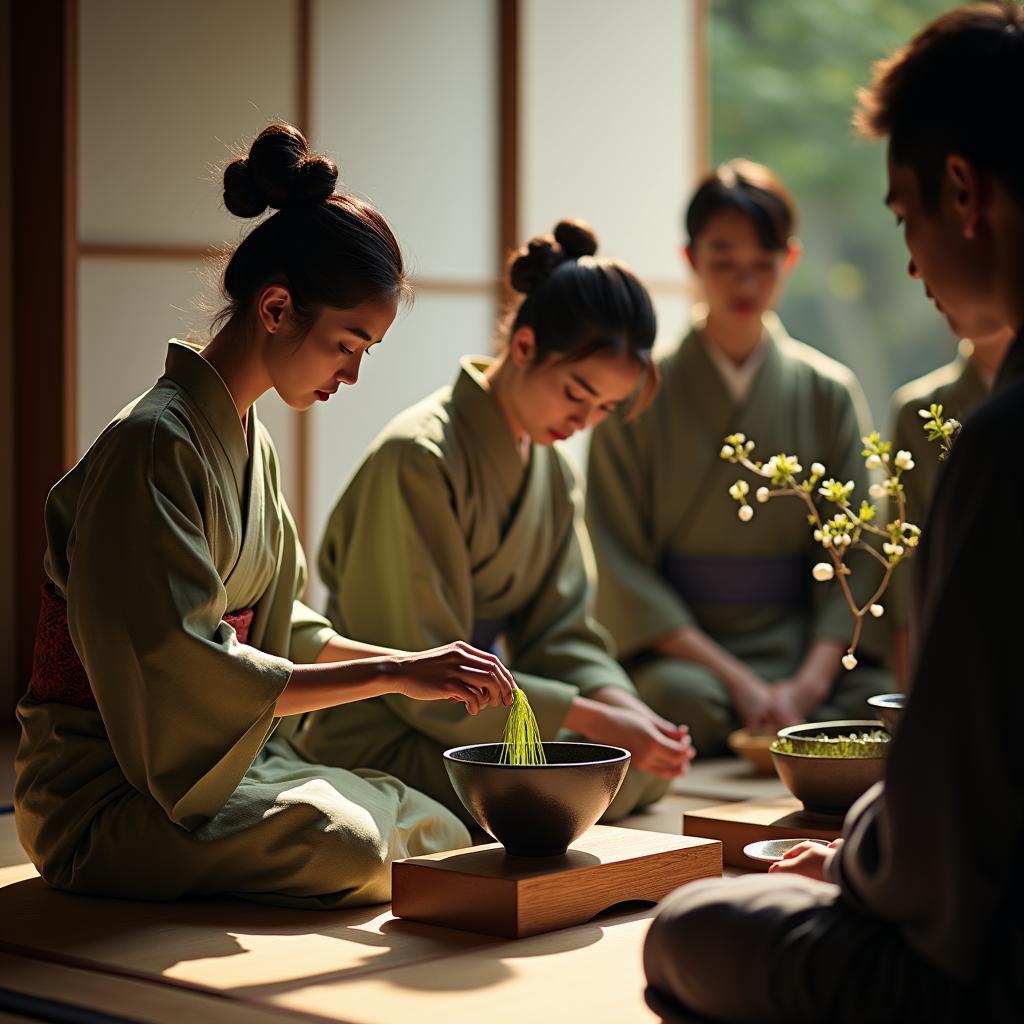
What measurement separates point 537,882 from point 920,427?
2.89 metres

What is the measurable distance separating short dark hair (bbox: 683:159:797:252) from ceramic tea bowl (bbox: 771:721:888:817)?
2.17 meters

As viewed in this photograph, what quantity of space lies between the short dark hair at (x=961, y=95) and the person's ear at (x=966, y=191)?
0.04 ft

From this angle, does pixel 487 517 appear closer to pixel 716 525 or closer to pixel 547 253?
pixel 547 253

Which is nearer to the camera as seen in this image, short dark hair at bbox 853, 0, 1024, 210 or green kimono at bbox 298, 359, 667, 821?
short dark hair at bbox 853, 0, 1024, 210

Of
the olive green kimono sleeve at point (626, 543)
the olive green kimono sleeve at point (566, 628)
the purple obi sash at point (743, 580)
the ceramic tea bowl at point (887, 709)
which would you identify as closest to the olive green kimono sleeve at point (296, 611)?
the olive green kimono sleeve at point (566, 628)

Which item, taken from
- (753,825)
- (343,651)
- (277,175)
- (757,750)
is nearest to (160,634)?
(343,651)

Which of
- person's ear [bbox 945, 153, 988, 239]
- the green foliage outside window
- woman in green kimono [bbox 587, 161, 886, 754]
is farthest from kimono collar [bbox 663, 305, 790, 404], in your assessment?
the green foliage outside window

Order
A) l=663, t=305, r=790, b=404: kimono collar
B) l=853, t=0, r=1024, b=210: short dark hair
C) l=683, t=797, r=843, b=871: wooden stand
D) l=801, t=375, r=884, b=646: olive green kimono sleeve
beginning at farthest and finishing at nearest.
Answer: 1. l=663, t=305, r=790, b=404: kimono collar
2. l=801, t=375, r=884, b=646: olive green kimono sleeve
3. l=683, t=797, r=843, b=871: wooden stand
4. l=853, t=0, r=1024, b=210: short dark hair

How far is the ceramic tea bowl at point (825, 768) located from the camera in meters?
3.12

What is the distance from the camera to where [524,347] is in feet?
12.4

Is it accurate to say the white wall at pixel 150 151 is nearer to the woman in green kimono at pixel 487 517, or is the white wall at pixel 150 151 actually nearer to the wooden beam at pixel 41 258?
the wooden beam at pixel 41 258

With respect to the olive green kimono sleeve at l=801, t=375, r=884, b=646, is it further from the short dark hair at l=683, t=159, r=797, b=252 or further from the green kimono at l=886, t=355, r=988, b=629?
the short dark hair at l=683, t=159, r=797, b=252

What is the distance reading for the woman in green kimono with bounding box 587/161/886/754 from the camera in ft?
16.2

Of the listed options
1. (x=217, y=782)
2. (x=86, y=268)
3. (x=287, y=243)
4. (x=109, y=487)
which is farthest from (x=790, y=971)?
(x=86, y=268)
